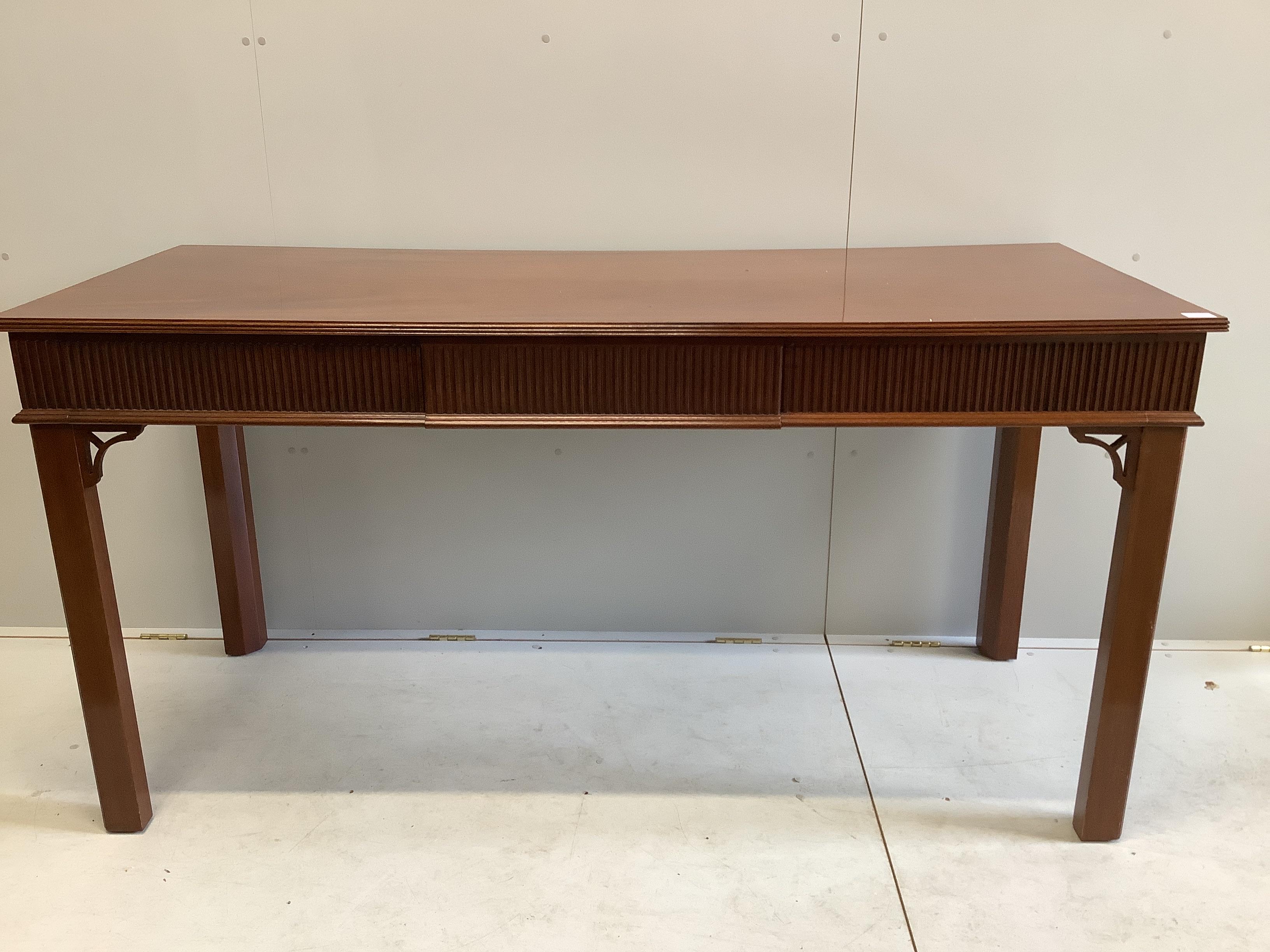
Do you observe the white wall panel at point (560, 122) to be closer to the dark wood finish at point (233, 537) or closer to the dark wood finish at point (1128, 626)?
the dark wood finish at point (233, 537)

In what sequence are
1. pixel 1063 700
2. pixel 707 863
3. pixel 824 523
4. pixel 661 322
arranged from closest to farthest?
pixel 661 322
pixel 707 863
pixel 1063 700
pixel 824 523

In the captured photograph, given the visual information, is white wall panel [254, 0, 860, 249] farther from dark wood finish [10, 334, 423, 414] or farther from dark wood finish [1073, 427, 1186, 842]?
dark wood finish [1073, 427, 1186, 842]

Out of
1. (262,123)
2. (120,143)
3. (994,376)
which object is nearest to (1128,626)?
(994,376)

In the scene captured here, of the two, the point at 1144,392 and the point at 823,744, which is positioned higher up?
the point at 1144,392

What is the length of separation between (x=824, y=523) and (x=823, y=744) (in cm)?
51

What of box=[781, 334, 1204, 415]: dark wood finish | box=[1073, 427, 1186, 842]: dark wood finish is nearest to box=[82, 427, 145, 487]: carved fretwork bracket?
box=[781, 334, 1204, 415]: dark wood finish

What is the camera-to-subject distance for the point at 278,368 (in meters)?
1.42

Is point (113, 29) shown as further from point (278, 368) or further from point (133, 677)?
point (133, 677)

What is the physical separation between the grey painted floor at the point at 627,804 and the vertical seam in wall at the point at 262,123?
936 millimetres

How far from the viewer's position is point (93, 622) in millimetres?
1564

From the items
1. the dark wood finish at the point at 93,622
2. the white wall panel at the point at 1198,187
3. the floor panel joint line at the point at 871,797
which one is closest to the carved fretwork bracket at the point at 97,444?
the dark wood finish at the point at 93,622

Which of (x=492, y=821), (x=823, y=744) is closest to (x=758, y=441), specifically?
(x=823, y=744)

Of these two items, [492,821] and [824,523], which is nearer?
[492,821]

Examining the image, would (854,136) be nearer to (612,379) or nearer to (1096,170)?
(1096,170)
